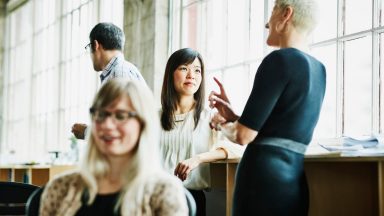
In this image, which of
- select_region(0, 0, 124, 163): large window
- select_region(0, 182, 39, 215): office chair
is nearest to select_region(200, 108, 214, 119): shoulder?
select_region(0, 182, 39, 215): office chair

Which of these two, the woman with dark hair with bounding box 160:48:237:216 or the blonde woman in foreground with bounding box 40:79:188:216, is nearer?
the blonde woman in foreground with bounding box 40:79:188:216

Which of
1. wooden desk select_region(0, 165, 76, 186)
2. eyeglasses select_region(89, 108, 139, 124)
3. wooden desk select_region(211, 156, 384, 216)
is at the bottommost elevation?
wooden desk select_region(0, 165, 76, 186)

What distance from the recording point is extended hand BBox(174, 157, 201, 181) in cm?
246

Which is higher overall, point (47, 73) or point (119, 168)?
point (47, 73)

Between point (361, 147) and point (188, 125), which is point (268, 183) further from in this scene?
point (188, 125)

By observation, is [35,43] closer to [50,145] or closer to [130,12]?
[50,145]

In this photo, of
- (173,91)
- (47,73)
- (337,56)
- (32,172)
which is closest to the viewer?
(173,91)

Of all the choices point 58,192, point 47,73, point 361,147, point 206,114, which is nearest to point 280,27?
point 361,147

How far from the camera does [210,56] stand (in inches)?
185

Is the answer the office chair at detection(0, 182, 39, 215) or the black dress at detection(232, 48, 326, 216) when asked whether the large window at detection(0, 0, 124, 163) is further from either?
the black dress at detection(232, 48, 326, 216)

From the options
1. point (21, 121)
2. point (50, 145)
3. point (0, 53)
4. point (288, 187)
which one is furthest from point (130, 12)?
point (0, 53)

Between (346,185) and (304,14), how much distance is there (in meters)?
0.96

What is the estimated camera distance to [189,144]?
8.98 ft

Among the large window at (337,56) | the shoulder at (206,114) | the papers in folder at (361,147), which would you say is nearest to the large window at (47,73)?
the large window at (337,56)
